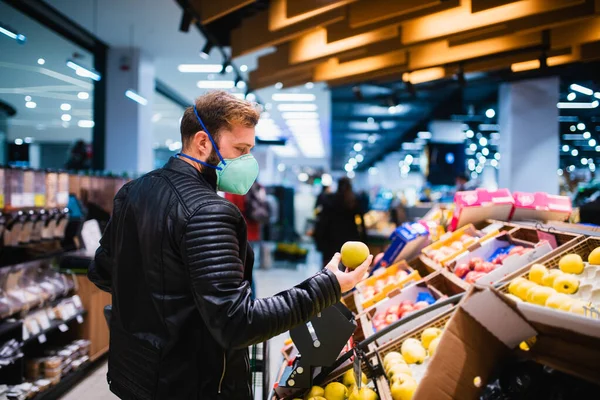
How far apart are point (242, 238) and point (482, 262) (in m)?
1.85

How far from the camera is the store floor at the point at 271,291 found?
4.04 m

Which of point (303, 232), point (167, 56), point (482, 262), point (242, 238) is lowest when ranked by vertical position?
point (303, 232)

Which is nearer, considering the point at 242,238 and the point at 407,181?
the point at 242,238

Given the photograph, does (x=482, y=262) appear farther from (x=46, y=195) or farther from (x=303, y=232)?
(x=303, y=232)

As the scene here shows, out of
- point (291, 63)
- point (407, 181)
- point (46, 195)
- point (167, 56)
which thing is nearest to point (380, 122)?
point (167, 56)

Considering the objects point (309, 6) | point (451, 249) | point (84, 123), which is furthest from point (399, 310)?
point (84, 123)

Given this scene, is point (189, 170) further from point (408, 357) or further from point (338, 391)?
point (408, 357)

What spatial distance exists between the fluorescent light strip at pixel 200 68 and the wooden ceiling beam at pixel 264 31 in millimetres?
4628

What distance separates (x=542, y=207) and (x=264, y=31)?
362 centimetres

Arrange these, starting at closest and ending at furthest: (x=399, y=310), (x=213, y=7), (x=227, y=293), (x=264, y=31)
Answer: (x=227, y=293), (x=399, y=310), (x=213, y=7), (x=264, y=31)

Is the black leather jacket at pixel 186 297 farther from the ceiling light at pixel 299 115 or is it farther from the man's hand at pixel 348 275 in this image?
the ceiling light at pixel 299 115

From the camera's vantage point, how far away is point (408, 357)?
82.7 inches

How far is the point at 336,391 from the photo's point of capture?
1.95 metres

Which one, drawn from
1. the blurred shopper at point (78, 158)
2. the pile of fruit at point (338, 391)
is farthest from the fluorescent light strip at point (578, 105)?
the blurred shopper at point (78, 158)
